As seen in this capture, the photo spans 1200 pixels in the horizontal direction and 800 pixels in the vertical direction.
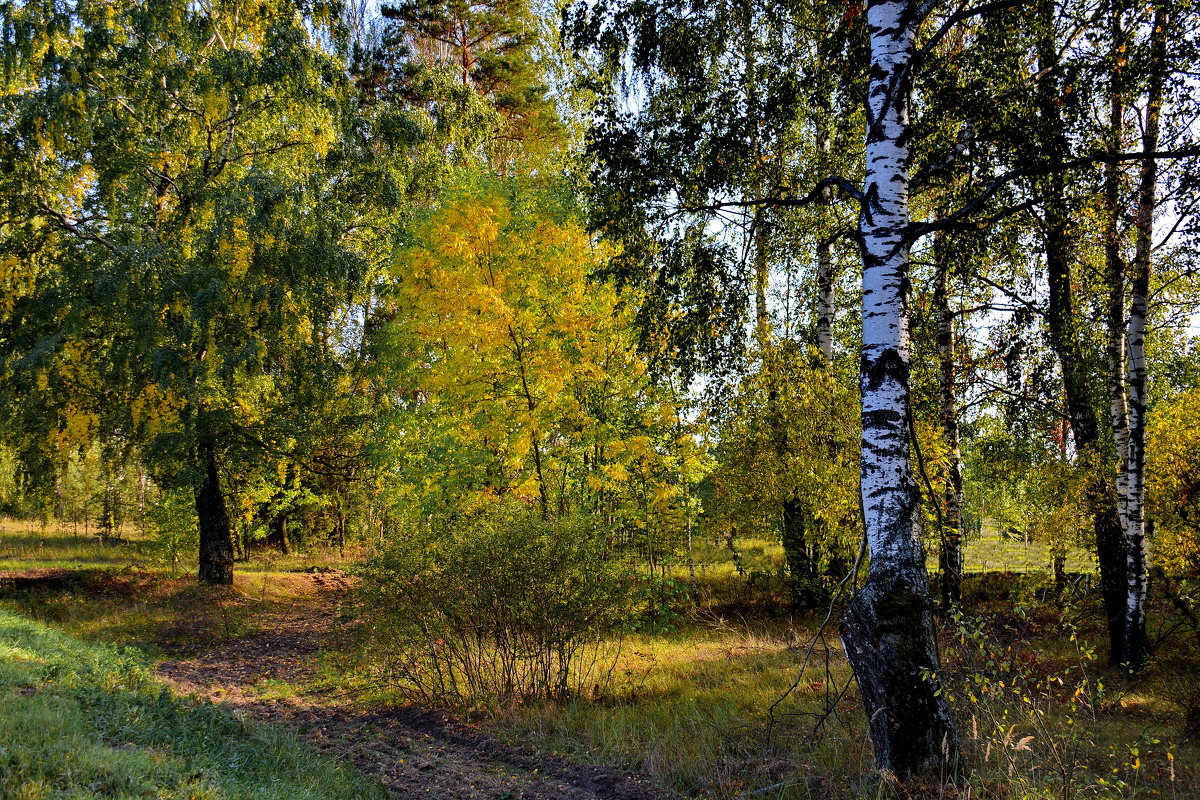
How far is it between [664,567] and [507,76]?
14752mm

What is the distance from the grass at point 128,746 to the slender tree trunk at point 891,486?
3.47 metres

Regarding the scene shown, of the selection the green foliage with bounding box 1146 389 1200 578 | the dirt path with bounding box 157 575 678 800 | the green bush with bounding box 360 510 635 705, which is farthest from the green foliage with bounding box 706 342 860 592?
the dirt path with bounding box 157 575 678 800

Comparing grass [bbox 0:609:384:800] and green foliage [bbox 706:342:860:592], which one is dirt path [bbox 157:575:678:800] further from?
green foliage [bbox 706:342:860:592]

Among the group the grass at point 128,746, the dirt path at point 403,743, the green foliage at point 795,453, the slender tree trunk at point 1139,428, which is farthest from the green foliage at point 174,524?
the slender tree trunk at point 1139,428

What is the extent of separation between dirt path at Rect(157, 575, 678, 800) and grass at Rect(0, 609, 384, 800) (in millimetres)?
536

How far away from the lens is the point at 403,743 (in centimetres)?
618

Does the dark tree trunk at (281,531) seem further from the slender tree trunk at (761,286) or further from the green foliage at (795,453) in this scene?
the slender tree trunk at (761,286)

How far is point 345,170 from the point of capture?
14539 mm

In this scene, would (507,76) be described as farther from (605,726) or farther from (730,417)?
(605,726)

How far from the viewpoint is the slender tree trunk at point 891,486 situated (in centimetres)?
371

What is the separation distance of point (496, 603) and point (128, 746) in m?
3.54

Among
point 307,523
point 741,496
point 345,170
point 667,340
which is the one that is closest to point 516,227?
point 345,170

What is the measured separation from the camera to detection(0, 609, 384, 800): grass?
3.40 metres

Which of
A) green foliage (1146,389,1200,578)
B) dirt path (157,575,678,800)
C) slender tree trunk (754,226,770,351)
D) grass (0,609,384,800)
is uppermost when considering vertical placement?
slender tree trunk (754,226,770,351)
